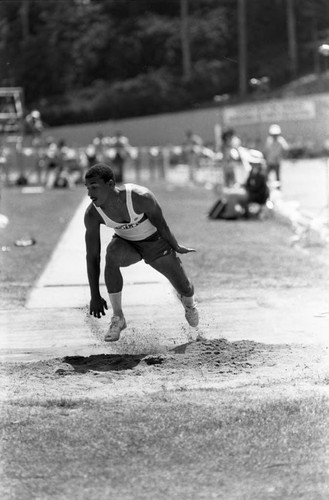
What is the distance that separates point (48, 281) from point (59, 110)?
197ft

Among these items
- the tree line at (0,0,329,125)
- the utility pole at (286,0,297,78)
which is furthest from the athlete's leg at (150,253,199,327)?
the utility pole at (286,0,297,78)

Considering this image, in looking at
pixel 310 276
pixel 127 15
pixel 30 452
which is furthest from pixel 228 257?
pixel 127 15

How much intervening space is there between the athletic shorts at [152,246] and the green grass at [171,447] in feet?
6.50

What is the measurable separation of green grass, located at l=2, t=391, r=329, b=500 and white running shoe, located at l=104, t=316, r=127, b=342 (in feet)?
5.66

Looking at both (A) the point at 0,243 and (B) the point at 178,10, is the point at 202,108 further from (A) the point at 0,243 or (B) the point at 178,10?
(A) the point at 0,243

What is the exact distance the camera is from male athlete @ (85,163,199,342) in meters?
8.18

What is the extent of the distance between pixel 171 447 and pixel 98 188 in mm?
2862

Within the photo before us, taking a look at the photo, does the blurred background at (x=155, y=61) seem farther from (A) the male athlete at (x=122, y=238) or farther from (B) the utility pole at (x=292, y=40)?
(A) the male athlete at (x=122, y=238)

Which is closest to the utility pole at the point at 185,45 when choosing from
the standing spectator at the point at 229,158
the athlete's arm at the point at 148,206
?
the standing spectator at the point at 229,158

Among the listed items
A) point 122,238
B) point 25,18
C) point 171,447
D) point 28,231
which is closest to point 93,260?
point 122,238

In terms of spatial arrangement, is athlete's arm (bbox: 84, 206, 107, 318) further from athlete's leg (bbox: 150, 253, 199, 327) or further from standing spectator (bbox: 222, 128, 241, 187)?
standing spectator (bbox: 222, 128, 241, 187)

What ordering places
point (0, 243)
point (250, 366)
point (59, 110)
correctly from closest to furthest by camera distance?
1. point (250, 366)
2. point (0, 243)
3. point (59, 110)

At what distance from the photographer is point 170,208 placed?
25156 mm

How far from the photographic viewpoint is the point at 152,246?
865cm
